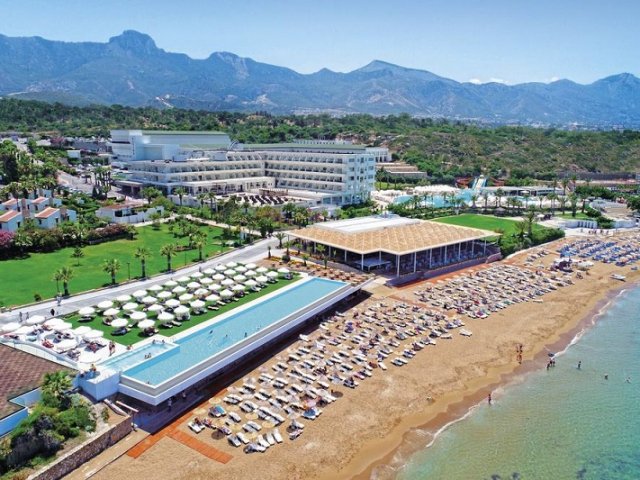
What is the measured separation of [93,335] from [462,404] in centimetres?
2616

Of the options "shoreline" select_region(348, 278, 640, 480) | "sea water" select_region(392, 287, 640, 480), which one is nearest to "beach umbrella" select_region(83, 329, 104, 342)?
"shoreline" select_region(348, 278, 640, 480)

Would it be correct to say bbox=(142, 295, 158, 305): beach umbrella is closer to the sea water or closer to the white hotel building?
the sea water

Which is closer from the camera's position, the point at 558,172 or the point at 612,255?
the point at 612,255

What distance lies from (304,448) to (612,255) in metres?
65.7

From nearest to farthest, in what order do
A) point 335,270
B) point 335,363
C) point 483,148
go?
point 335,363 → point 335,270 → point 483,148

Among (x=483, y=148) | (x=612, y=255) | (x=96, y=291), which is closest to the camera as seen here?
(x=96, y=291)

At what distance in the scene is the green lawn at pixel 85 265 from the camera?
165 feet

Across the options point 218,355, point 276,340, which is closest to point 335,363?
point 276,340

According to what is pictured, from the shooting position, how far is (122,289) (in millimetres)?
51656

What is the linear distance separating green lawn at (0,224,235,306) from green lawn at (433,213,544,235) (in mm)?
45822

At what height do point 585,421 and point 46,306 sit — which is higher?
point 46,306

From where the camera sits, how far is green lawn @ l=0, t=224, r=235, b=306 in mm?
50281

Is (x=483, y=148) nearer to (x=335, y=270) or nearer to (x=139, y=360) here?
(x=335, y=270)

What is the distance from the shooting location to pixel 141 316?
4247 centimetres
